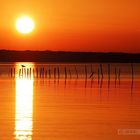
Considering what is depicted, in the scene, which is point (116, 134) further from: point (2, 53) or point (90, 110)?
point (2, 53)

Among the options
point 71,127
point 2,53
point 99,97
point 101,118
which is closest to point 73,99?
point 99,97

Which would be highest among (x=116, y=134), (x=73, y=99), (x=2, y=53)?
(x=2, y=53)

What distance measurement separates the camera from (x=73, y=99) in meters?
27.1

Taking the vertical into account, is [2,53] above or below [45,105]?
above

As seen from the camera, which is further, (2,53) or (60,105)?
(2,53)

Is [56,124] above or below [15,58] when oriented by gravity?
below

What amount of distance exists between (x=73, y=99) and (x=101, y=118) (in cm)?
760

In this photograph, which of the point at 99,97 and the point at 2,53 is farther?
the point at 2,53

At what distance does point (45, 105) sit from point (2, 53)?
126371 mm

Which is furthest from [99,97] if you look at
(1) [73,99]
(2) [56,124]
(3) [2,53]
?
(3) [2,53]

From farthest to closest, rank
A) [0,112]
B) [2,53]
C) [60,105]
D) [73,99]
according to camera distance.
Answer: [2,53] → [73,99] → [60,105] → [0,112]

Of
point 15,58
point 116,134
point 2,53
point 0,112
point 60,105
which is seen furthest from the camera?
point 15,58

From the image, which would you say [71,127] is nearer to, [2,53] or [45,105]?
[45,105]

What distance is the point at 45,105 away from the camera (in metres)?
24.3
